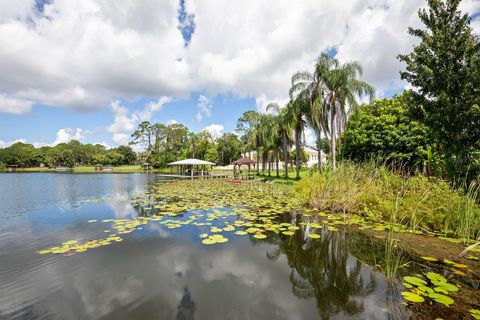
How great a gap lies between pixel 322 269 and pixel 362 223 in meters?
3.37

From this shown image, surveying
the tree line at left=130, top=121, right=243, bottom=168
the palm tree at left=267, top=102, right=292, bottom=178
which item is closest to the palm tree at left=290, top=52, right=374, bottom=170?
the palm tree at left=267, top=102, right=292, bottom=178

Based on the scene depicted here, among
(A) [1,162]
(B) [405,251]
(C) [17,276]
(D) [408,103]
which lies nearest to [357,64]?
(D) [408,103]

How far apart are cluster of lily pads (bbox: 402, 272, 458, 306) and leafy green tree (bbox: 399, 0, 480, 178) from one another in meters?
6.54

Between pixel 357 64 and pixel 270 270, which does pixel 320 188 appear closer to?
pixel 270 270

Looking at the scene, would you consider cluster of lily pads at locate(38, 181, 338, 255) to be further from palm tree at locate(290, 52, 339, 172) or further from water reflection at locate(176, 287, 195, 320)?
palm tree at locate(290, 52, 339, 172)

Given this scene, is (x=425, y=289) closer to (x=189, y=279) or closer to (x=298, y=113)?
(x=189, y=279)

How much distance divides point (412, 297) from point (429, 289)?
421 millimetres

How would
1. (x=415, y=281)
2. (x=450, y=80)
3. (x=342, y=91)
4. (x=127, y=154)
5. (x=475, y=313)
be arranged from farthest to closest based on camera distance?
(x=127, y=154) < (x=342, y=91) < (x=450, y=80) < (x=415, y=281) < (x=475, y=313)

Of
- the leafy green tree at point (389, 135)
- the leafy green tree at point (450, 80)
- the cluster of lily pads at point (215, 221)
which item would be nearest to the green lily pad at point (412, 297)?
the cluster of lily pads at point (215, 221)

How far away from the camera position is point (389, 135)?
18.7m

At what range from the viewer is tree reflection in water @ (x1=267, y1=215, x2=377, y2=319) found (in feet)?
9.71

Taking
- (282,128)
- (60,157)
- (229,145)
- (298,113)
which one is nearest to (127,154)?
(60,157)

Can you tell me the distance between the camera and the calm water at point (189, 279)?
2779mm

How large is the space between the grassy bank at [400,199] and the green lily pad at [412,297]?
1.67 m
